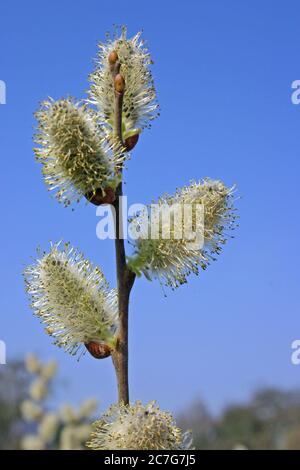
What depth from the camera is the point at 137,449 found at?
6.63ft

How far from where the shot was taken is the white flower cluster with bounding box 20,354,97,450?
129 inches

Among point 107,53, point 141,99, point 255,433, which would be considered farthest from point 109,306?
point 255,433

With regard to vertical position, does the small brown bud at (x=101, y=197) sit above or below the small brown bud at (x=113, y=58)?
below

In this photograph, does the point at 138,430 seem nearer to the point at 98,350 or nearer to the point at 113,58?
the point at 98,350

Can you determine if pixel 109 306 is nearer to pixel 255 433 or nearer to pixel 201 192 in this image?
pixel 201 192

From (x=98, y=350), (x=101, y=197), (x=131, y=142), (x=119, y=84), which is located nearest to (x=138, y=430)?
(x=98, y=350)

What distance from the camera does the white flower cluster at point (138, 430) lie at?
2006mm

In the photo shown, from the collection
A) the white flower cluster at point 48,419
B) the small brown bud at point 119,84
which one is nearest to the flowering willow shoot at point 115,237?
the small brown bud at point 119,84

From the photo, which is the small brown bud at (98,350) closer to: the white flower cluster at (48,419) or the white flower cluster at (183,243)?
the white flower cluster at (183,243)

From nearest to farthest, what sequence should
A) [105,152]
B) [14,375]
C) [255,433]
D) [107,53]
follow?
[105,152] → [107,53] → [14,375] → [255,433]

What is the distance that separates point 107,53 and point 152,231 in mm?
599

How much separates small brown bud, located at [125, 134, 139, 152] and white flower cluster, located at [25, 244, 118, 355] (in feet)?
1.13

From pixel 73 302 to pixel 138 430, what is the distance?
1.48 ft

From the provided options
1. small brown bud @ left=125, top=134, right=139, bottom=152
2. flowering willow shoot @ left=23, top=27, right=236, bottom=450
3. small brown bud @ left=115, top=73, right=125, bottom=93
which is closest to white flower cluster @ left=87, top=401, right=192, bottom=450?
flowering willow shoot @ left=23, top=27, right=236, bottom=450
